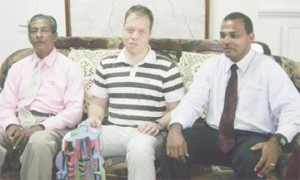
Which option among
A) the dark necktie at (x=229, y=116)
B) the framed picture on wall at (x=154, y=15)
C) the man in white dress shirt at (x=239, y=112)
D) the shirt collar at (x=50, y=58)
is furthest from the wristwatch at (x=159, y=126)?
the framed picture on wall at (x=154, y=15)

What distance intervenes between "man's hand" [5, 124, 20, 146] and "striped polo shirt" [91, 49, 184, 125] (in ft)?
Answer: 1.75

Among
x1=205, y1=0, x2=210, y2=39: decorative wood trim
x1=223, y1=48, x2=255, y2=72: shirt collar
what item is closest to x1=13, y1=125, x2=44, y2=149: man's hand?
x1=223, y1=48, x2=255, y2=72: shirt collar

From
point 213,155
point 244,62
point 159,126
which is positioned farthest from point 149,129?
point 244,62

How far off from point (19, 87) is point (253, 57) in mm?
1410

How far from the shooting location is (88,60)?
2504 millimetres

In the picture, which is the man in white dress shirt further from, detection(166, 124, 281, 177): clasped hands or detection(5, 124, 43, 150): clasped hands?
detection(5, 124, 43, 150): clasped hands

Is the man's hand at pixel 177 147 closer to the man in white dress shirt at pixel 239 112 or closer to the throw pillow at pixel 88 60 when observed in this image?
the man in white dress shirt at pixel 239 112

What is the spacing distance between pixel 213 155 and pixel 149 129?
357 mm

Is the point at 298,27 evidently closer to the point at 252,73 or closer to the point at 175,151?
the point at 252,73

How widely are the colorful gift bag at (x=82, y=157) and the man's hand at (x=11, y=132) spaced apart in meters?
0.63

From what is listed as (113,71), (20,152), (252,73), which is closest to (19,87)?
(20,152)

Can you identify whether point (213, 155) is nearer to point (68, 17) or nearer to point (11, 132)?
point (11, 132)

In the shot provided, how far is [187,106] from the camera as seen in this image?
2.06 metres

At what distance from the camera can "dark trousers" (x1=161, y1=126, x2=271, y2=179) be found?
5.75 ft
